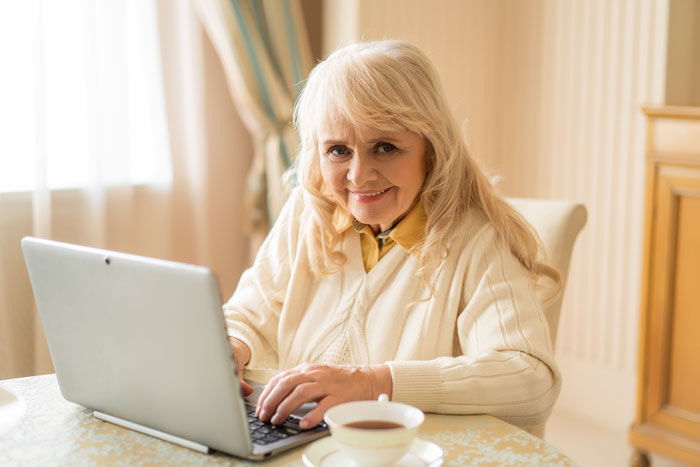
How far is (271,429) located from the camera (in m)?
1.09

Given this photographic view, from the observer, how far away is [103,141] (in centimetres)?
247

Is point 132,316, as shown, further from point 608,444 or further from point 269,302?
point 608,444

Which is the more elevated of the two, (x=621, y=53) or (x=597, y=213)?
(x=621, y=53)

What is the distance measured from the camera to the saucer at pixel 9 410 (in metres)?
1.13

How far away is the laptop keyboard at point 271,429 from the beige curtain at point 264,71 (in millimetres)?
1630

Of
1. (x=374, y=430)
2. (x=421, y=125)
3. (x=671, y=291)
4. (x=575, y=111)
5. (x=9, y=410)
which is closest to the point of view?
(x=374, y=430)

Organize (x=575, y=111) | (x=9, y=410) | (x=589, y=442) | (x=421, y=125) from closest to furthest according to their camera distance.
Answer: (x=9, y=410) → (x=421, y=125) → (x=589, y=442) → (x=575, y=111)

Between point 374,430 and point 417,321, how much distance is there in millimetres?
557

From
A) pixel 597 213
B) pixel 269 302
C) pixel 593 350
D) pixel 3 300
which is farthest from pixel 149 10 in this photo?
pixel 593 350

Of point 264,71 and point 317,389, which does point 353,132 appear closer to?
point 317,389

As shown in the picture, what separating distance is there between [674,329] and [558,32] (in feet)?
4.29

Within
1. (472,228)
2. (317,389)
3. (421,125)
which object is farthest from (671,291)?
(317,389)

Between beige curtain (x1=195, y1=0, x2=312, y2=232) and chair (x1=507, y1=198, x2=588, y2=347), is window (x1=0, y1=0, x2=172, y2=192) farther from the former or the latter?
chair (x1=507, y1=198, x2=588, y2=347)

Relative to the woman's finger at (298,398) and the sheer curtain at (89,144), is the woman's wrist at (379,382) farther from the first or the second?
the sheer curtain at (89,144)
